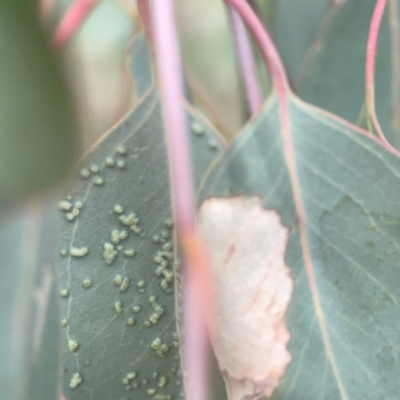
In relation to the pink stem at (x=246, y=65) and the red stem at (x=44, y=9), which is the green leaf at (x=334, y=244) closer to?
the pink stem at (x=246, y=65)

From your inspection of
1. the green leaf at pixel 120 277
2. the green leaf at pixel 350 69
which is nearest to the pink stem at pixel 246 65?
the green leaf at pixel 350 69

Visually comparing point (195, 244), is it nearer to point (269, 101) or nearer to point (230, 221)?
point (230, 221)

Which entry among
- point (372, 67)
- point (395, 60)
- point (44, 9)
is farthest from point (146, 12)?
point (395, 60)

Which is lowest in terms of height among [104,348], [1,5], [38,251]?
[104,348]

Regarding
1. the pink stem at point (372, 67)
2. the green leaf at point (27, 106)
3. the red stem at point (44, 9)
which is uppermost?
the red stem at point (44, 9)

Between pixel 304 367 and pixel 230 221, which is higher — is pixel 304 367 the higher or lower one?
the lower one

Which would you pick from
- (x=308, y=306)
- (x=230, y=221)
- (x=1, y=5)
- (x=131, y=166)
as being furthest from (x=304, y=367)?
(x=1, y=5)

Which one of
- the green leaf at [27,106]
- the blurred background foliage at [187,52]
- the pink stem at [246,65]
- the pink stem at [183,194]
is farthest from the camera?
the blurred background foliage at [187,52]
